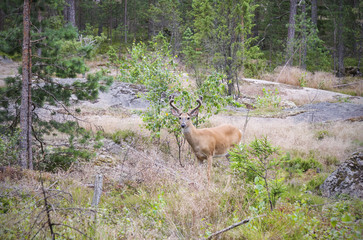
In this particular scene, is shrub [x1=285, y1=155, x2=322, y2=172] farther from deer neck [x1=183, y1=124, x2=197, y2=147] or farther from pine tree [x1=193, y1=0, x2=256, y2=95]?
pine tree [x1=193, y1=0, x2=256, y2=95]

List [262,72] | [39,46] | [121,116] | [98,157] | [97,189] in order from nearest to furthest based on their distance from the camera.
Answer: [97,189], [39,46], [98,157], [121,116], [262,72]

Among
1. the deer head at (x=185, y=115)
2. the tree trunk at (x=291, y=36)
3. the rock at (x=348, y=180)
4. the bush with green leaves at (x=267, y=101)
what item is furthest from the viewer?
the tree trunk at (x=291, y=36)

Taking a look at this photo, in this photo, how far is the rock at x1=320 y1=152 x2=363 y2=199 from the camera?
6230 mm

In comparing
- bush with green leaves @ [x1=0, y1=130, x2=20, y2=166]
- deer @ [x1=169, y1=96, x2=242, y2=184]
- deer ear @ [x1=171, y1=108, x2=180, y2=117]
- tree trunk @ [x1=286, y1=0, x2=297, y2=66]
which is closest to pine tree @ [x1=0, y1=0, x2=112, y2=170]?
bush with green leaves @ [x1=0, y1=130, x2=20, y2=166]

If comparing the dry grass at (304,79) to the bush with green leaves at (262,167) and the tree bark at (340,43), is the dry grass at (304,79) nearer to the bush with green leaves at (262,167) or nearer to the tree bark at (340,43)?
the tree bark at (340,43)

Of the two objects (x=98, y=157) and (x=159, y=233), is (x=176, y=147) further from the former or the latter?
(x=159, y=233)

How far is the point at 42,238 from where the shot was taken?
3525 mm

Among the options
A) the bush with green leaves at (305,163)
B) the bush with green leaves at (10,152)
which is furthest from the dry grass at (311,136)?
the bush with green leaves at (10,152)

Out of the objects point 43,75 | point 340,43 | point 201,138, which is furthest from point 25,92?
point 340,43

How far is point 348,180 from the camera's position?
6426 mm

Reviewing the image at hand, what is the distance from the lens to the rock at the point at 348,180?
6.23m

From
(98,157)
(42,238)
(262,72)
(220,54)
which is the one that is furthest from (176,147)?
(262,72)

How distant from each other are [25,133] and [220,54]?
12.9m

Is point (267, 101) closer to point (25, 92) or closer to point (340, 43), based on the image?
point (25, 92)
